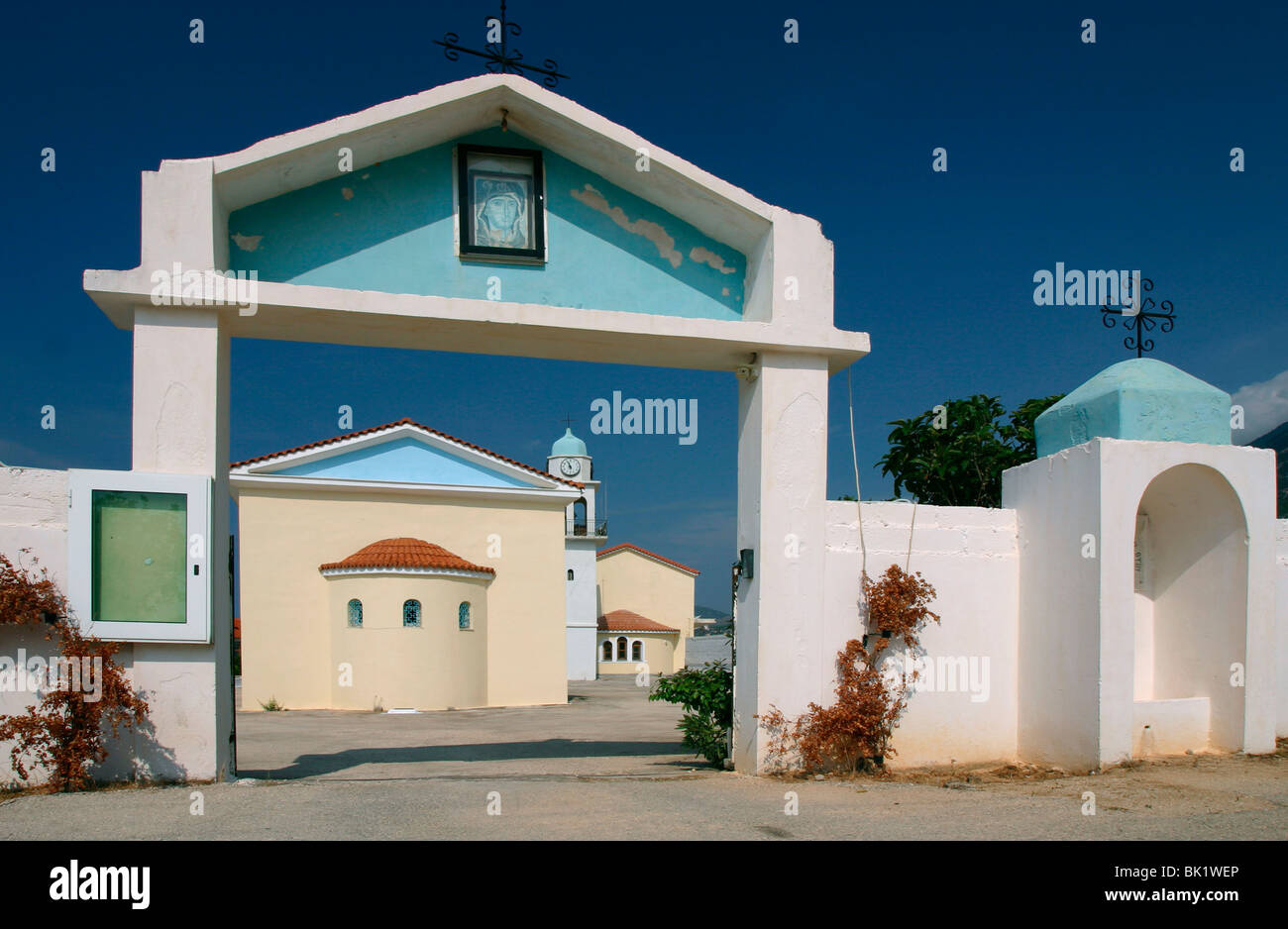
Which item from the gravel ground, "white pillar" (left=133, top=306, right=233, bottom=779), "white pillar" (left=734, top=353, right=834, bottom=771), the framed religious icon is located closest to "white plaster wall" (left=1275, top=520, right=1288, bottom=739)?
the gravel ground

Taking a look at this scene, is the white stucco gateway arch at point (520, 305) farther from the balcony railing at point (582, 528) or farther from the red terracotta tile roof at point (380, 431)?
the balcony railing at point (582, 528)

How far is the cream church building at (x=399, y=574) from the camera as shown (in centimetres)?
2242

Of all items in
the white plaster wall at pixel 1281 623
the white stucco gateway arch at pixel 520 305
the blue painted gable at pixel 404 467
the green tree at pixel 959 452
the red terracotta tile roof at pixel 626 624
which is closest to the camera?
the white stucco gateway arch at pixel 520 305

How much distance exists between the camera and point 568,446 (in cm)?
5688

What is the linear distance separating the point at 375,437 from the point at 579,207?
15.6 meters

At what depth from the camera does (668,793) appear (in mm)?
8461

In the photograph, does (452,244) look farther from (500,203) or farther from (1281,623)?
(1281,623)

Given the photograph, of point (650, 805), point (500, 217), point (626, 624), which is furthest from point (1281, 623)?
point (626, 624)

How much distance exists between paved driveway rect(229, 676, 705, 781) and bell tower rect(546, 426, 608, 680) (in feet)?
64.0

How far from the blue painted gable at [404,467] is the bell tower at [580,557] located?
46.9ft

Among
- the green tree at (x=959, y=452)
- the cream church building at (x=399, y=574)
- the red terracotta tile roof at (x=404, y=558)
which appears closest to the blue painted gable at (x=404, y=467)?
the cream church building at (x=399, y=574)

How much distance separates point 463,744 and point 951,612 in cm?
743
